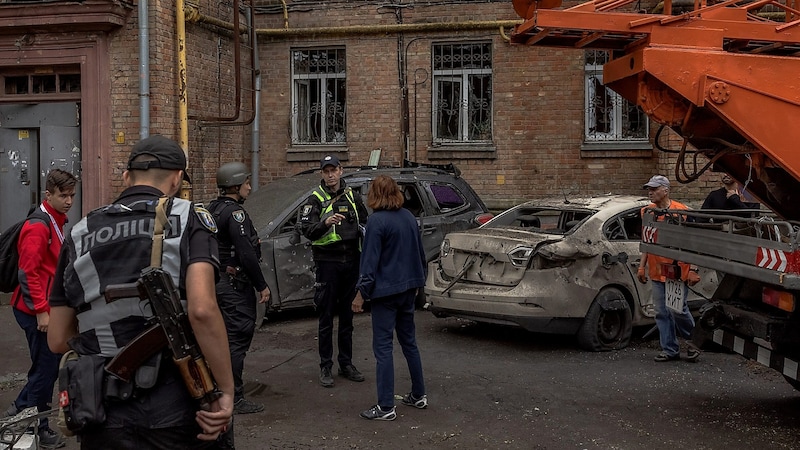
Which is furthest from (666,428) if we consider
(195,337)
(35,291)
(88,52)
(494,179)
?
(88,52)

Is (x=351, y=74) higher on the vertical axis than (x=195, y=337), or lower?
higher

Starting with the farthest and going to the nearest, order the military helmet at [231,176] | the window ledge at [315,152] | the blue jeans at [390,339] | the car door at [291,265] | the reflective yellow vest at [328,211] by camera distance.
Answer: the window ledge at [315,152] < the car door at [291,265] < the reflective yellow vest at [328,211] < the military helmet at [231,176] < the blue jeans at [390,339]

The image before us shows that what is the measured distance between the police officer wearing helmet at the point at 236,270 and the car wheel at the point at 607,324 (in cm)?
332

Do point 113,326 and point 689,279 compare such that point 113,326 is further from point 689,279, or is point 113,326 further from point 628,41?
point 689,279

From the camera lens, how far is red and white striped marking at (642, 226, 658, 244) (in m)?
6.32

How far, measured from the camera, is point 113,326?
2965mm

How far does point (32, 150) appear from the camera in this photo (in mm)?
12383

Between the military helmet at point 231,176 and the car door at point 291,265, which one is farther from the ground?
the military helmet at point 231,176

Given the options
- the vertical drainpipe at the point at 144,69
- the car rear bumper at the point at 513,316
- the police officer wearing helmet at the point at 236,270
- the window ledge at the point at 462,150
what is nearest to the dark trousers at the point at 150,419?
the police officer wearing helmet at the point at 236,270

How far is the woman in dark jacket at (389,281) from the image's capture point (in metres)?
5.89

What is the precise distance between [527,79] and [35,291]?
10087 mm

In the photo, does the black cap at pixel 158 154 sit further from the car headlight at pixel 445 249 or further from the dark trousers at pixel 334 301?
the car headlight at pixel 445 249

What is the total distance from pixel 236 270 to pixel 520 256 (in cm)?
289

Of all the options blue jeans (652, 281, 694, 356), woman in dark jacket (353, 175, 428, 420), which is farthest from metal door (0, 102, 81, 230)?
blue jeans (652, 281, 694, 356)
